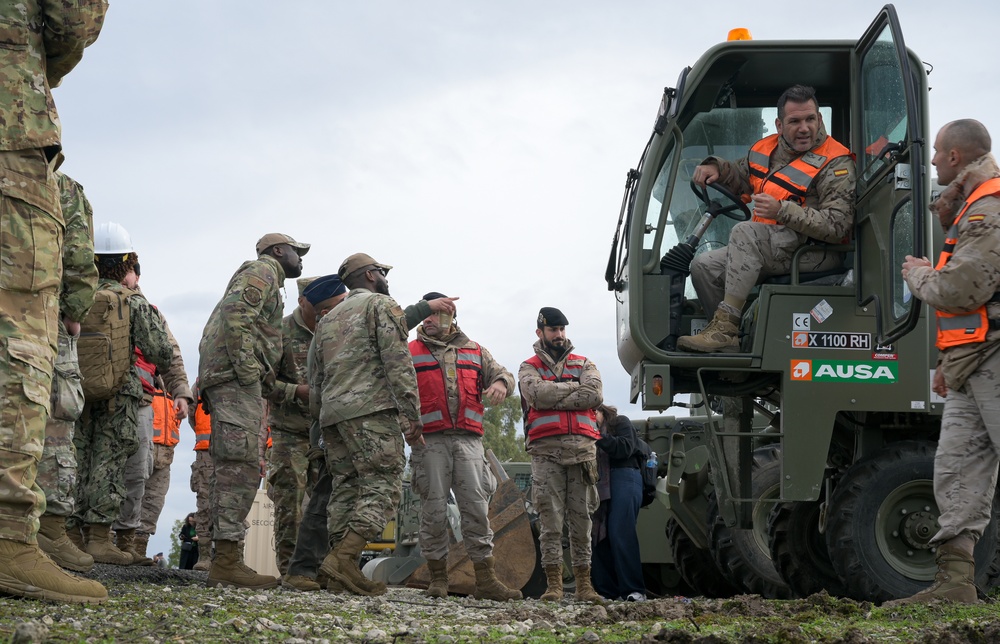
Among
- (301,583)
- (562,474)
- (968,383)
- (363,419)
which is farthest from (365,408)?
(968,383)

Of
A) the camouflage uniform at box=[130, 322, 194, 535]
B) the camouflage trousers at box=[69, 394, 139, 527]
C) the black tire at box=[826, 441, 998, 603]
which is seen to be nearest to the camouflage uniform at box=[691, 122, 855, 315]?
the black tire at box=[826, 441, 998, 603]

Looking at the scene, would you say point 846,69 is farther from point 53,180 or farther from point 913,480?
point 53,180

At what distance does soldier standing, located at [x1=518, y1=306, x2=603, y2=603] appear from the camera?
886 cm

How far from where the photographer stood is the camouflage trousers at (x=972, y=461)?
558 centimetres

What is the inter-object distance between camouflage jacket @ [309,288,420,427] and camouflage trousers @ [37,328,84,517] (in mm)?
1832

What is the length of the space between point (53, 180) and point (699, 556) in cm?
690

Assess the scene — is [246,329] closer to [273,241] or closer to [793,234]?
[273,241]

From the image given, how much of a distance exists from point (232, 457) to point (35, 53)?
323cm

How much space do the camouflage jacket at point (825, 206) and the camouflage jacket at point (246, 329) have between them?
327 cm

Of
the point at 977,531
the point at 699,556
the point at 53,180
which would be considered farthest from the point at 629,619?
the point at 699,556

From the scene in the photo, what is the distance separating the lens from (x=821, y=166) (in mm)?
7574

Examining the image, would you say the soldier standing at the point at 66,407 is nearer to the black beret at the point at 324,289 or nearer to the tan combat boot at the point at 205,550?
the black beret at the point at 324,289

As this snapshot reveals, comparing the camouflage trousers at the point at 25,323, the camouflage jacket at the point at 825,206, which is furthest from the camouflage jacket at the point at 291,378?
the camouflage trousers at the point at 25,323

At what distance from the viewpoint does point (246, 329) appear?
7.42m
